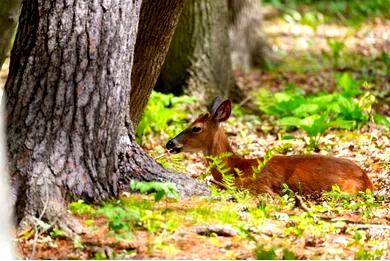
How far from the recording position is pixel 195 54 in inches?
489

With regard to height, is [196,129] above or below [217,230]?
above

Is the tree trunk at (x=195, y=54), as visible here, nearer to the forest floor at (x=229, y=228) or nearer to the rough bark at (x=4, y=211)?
the forest floor at (x=229, y=228)

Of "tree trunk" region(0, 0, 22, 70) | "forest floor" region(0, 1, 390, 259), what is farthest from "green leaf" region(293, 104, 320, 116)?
"tree trunk" region(0, 0, 22, 70)

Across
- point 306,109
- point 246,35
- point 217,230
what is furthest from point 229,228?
point 246,35

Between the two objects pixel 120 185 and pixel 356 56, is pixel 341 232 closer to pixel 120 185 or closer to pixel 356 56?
pixel 120 185

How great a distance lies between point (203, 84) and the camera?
41.1 feet

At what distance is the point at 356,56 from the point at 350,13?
5137mm

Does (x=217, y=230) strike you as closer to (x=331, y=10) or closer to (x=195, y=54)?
(x=195, y=54)

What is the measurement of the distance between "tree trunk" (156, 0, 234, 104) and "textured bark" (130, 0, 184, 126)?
12.8 ft

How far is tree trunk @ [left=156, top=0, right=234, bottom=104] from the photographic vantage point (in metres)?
12.3

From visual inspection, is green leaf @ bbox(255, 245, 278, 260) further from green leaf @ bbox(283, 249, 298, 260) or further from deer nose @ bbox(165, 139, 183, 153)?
deer nose @ bbox(165, 139, 183, 153)

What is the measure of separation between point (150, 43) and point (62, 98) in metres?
2.31

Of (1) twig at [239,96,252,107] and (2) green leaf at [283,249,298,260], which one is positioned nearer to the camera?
(2) green leaf at [283,249,298,260]

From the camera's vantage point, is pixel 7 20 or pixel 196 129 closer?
pixel 7 20
